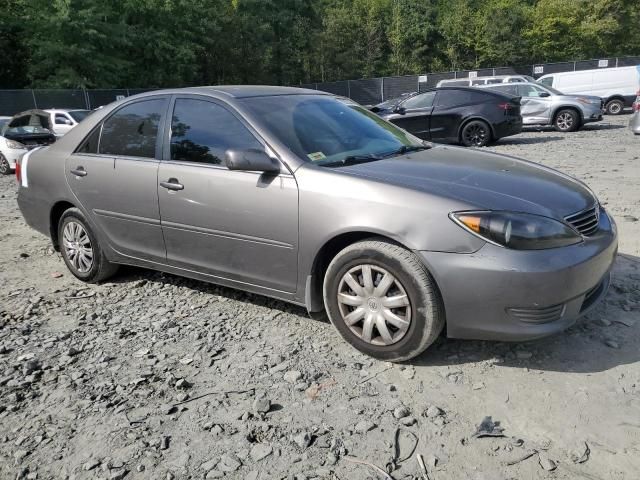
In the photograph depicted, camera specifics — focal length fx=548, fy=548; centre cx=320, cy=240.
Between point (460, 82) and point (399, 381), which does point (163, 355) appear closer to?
point (399, 381)

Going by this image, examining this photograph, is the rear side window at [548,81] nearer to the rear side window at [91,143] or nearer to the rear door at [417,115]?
the rear door at [417,115]

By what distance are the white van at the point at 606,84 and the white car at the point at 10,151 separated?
18104mm

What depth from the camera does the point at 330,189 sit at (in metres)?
3.19

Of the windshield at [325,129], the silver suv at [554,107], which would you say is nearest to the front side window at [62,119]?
the silver suv at [554,107]

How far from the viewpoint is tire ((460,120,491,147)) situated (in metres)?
13.0

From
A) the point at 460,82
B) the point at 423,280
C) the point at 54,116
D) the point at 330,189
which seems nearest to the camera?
the point at 423,280

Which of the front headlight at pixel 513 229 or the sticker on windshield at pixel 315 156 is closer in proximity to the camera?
the front headlight at pixel 513 229

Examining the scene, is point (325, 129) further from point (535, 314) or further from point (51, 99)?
point (51, 99)

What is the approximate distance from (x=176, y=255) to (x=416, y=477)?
94.6 inches

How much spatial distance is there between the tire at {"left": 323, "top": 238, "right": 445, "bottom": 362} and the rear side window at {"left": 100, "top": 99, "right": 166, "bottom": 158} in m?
1.82

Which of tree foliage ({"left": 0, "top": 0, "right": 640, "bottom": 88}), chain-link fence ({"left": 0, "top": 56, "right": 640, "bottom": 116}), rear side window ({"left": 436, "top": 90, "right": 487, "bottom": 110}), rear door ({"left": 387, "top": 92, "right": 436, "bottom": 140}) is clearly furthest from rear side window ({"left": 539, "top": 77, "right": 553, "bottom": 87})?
tree foliage ({"left": 0, "top": 0, "right": 640, "bottom": 88})

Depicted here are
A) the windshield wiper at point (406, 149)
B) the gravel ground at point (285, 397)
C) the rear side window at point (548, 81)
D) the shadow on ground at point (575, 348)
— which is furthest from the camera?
the rear side window at point (548, 81)

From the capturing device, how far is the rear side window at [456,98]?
43.3 feet

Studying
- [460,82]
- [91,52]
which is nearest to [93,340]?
[460,82]
